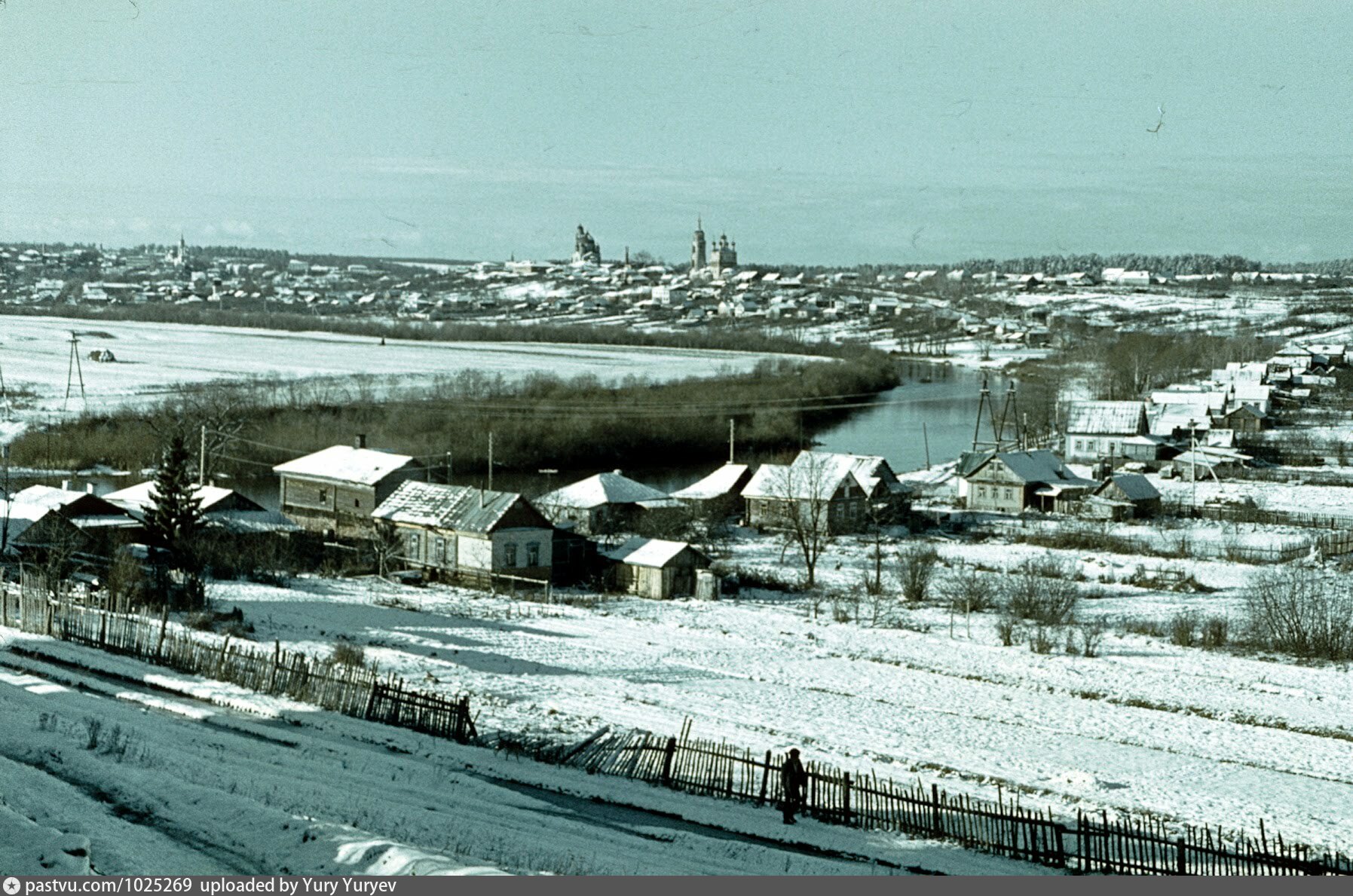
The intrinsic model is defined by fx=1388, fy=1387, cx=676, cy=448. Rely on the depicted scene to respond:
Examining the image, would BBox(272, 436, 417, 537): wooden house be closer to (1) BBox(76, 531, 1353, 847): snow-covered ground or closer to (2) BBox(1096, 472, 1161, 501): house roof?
(1) BBox(76, 531, 1353, 847): snow-covered ground

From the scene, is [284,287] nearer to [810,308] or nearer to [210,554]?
[810,308]

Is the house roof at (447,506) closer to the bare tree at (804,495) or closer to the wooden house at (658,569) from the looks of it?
the wooden house at (658,569)

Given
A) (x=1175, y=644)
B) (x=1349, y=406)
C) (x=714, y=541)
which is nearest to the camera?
(x=1175, y=644)

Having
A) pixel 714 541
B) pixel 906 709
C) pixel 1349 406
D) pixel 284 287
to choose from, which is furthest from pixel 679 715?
pixel 284 287

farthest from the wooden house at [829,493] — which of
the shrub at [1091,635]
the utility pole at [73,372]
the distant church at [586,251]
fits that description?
the distant church at [586,251]

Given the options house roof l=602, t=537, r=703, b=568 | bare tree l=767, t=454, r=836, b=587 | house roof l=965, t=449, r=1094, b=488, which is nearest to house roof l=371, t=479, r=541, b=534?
house roof l=602, t=537, r=703, b=568

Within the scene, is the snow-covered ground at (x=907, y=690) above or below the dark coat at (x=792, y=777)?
below
